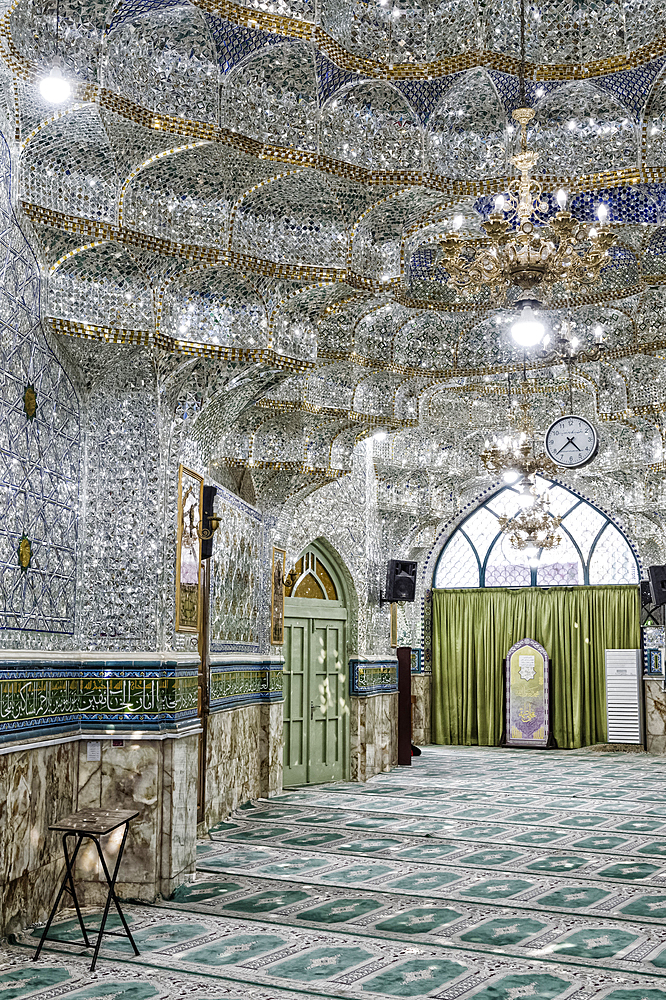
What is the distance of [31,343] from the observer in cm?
567

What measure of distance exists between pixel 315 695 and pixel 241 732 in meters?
1.97

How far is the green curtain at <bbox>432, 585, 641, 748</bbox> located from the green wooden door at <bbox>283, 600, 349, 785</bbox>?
4.81 m

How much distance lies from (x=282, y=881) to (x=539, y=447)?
8.72 m

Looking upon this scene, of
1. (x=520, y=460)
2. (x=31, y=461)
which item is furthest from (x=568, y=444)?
(x=31, y=461)

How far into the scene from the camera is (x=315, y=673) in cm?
1111

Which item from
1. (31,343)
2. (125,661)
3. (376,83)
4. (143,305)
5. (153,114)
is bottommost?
(125,661)

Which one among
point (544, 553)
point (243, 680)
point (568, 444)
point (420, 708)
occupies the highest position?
point (568, 444)

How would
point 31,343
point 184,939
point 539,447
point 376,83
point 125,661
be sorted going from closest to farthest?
point 184,939 → point 31,343 → point 125,661 → point 376,83 → point 539,447

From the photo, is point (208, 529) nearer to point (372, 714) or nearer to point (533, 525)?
point (372, 714)

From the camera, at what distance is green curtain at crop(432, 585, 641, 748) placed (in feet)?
49.3

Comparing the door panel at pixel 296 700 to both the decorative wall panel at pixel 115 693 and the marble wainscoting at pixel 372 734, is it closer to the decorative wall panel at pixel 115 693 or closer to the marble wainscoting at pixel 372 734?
the marble wainscoting at pixel 372 734

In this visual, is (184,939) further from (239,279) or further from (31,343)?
(239,279)

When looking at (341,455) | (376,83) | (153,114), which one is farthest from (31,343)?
(341,455)

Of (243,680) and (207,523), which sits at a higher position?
(207,523)
